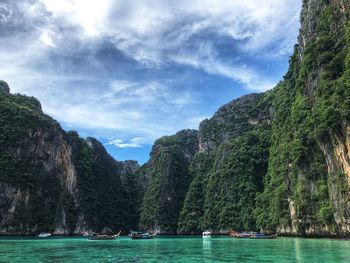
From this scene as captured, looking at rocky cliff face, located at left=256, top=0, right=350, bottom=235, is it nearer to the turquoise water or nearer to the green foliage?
the turquoise water

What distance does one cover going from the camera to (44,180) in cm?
9312

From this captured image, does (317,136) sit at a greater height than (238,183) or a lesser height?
lesser

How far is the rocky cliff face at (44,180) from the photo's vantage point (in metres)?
84.4

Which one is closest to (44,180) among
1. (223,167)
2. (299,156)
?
(223,167)

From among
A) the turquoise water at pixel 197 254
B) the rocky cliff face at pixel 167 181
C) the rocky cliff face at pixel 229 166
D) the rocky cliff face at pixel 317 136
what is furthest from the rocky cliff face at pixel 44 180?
the turquoise water at pixel 197 254

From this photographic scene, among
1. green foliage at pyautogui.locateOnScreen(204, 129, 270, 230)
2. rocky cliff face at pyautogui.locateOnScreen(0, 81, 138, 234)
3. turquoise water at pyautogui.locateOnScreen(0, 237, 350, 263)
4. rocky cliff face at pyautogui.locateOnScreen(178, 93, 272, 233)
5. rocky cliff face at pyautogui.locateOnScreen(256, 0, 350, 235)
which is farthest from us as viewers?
rocky cliff face at pyautogui.locateOnScreen(178, 93, 272, 233)

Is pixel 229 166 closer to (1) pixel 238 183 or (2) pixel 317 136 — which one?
(1) pixel 238 183

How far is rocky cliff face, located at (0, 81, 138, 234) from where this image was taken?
8438 centimetres

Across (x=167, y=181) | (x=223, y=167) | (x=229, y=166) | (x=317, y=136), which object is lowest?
(x=317, y=136)

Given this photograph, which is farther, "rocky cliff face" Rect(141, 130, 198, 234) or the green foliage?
"rocky cliff face" Rect(141, 130, 198, 234)

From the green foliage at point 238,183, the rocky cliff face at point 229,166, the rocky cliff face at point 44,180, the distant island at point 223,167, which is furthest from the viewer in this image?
the rocky cliff face at point 229,166

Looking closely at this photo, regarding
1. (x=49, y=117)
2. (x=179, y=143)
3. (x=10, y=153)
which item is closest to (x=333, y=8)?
(x=10, y=153)

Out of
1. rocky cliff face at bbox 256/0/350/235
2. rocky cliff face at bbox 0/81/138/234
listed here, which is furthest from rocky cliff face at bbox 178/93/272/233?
rocky cliff face at bbox 0/81/138/234

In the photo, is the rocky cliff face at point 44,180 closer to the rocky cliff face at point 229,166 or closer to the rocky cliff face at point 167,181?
the rocky cliff face at point 167,181
